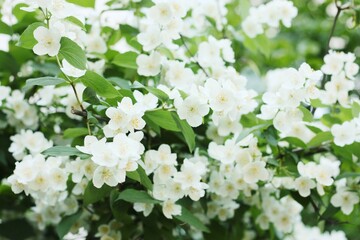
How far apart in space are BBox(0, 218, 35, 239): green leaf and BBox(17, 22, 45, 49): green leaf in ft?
2.03

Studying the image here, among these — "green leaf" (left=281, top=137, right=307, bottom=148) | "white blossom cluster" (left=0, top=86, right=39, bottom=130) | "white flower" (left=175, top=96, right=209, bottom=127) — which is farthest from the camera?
"white blossom cluster" (left=0, top=86, right=39, bottom=130)

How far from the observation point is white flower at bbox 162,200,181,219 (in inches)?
40.7

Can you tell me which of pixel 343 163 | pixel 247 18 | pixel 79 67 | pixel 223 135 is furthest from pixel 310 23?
pixel 79 67

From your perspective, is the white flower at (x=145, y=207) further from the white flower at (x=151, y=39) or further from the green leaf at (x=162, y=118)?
the white flower at (x=151, y=39)

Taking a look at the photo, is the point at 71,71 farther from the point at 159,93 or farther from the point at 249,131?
the point at 249,131

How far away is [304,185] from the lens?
112cm

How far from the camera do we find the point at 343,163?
128 centimetres

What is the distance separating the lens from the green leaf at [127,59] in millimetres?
A: 1170

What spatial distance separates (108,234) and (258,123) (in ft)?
1.34

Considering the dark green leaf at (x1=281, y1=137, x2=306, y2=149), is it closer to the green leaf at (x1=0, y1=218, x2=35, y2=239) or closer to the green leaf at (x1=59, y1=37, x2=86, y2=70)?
the green leaf at (x1=59, y1=37, x2=86, y2=70)

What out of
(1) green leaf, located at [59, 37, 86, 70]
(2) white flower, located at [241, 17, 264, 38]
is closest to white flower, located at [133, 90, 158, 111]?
(1) green leaf, located at [59, 37, 86, 70]

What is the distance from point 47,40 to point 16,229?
68 centimetres

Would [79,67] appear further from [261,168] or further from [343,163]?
[343,163]

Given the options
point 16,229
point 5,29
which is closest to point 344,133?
point 5,29
